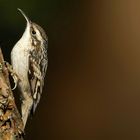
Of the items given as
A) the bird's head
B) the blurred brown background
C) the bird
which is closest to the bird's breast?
the bird

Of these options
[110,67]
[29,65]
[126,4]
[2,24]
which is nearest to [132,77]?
[110,67]

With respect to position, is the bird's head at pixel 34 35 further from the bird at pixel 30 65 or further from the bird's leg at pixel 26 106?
the bird's leg at pixel 26 106

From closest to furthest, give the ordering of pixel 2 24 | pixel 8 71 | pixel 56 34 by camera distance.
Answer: pixel 8 71 → pixel 2 24 → pixel 56 34

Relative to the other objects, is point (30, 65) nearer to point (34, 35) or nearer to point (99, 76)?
point (34, 35)

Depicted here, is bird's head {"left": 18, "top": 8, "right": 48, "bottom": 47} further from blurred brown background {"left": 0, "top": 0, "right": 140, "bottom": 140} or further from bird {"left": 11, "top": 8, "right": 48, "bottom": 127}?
blurred brown background {"left": 0, "top": 0, "right": 140, "bottom": 140}

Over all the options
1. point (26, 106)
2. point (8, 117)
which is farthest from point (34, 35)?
point (8, 117)

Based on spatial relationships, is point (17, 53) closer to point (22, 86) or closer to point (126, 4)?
point (22, 86)
